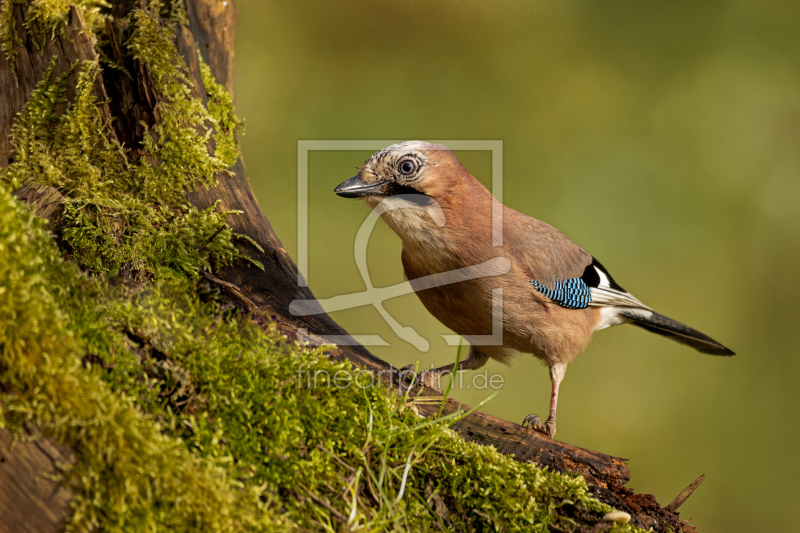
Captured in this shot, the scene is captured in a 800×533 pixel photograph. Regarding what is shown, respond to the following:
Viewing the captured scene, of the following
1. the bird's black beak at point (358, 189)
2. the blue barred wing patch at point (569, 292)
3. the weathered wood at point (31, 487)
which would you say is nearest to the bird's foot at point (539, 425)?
the blue barred wing patch at point (569, 292)

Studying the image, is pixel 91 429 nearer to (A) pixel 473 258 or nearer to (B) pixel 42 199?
(B) pixel 42 199

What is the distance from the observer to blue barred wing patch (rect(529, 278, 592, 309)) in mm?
3658

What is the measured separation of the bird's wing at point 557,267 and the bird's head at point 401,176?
0.59m

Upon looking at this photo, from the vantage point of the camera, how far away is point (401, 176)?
3371mm

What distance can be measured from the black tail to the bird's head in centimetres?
199

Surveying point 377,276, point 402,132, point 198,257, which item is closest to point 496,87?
point 402,132

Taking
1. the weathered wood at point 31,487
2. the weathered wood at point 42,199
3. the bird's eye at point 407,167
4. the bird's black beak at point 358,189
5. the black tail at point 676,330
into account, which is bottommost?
the black tail at point 676,330

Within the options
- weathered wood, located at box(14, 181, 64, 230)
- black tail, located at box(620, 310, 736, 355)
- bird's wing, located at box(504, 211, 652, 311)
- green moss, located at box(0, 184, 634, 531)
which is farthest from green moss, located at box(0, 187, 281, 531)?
black tail, located at box(620, 310, 736, 355)

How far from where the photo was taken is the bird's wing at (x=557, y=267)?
11.9 feet

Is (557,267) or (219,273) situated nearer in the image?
(219,273)

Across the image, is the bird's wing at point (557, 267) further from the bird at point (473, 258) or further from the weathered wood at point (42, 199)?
the weathered wood at point (42, 199)

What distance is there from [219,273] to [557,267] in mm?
2137

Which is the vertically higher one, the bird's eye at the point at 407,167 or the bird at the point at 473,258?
the bird's eye at the point at 407,167

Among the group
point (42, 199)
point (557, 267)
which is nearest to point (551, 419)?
point (557, 267)
